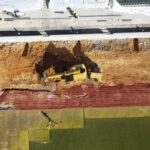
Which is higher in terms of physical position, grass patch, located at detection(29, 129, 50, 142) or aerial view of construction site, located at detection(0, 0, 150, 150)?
aerial view of construction site, located at detection(0, 0, 150, 150)

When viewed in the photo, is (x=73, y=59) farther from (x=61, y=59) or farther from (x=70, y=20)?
(x=70, y=20)

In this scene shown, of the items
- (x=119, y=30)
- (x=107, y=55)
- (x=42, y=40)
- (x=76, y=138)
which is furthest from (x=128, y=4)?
(x=76, y=138)

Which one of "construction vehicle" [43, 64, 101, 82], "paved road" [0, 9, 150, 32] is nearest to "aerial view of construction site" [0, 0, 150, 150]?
"construction vehicle" [43, 64, 101, 82]

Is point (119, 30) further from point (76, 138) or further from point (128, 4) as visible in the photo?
point (76, 138)

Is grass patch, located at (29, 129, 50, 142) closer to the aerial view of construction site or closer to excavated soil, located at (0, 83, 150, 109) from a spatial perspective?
the aerial view of construction site

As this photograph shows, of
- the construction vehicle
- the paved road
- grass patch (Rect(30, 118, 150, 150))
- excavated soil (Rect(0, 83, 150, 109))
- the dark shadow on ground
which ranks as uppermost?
the paved road

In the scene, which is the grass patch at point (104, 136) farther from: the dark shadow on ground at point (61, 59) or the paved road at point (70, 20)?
the paved road at point (70, 20)
